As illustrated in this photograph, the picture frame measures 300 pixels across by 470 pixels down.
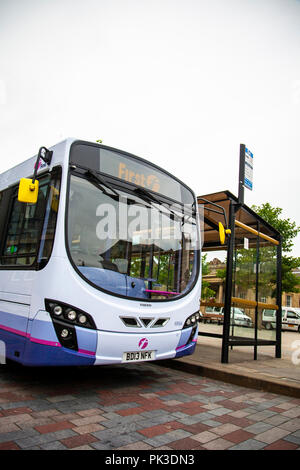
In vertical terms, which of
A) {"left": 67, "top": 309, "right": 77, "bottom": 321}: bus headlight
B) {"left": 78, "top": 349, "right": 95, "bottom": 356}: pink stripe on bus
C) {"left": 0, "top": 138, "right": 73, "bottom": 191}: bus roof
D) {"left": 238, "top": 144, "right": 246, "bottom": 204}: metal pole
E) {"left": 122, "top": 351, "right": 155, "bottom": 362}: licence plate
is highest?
{"left": 238, "top": 144, "right": 246, "bottom": 204}: metal pole

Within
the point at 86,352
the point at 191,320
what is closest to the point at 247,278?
the point at 191,320

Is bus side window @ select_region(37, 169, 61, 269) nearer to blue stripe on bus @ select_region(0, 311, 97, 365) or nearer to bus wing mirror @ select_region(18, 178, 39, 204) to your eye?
bus wing mirror @ select_region(18, 178, 39, 204)

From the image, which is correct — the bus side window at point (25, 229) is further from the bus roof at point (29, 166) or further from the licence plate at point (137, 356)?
the licence plate at point (137, 356)

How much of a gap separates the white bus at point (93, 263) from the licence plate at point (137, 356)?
14mm

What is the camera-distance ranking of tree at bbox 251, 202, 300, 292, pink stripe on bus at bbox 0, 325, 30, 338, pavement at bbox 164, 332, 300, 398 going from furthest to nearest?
tree at bbox 251, 202, 300, 292 → pavement at bbox 164, 332, 300, 398 → pink stripe on bus at bbox 0, 325, 30, 338

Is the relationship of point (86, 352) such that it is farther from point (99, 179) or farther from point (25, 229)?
point (99, 179)

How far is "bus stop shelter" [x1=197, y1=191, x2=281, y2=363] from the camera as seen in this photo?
23.3 ft

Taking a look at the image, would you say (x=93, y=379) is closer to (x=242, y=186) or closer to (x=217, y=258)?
(x=242, y=186)


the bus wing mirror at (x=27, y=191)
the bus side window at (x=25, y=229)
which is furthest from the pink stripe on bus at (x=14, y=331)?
the bus wing mirror at (x=27, y=191)

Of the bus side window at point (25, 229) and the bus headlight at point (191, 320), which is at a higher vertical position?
the bus side window at point (25, 229)

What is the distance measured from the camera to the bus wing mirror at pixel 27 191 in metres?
4.13

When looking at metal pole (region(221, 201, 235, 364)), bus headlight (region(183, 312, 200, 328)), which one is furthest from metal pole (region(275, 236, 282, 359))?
bus headlight (region(183, 312, 200, 328))

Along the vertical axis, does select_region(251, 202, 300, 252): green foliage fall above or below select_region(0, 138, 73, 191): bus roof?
above

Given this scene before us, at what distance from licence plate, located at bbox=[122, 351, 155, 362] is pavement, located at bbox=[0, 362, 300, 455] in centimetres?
43
